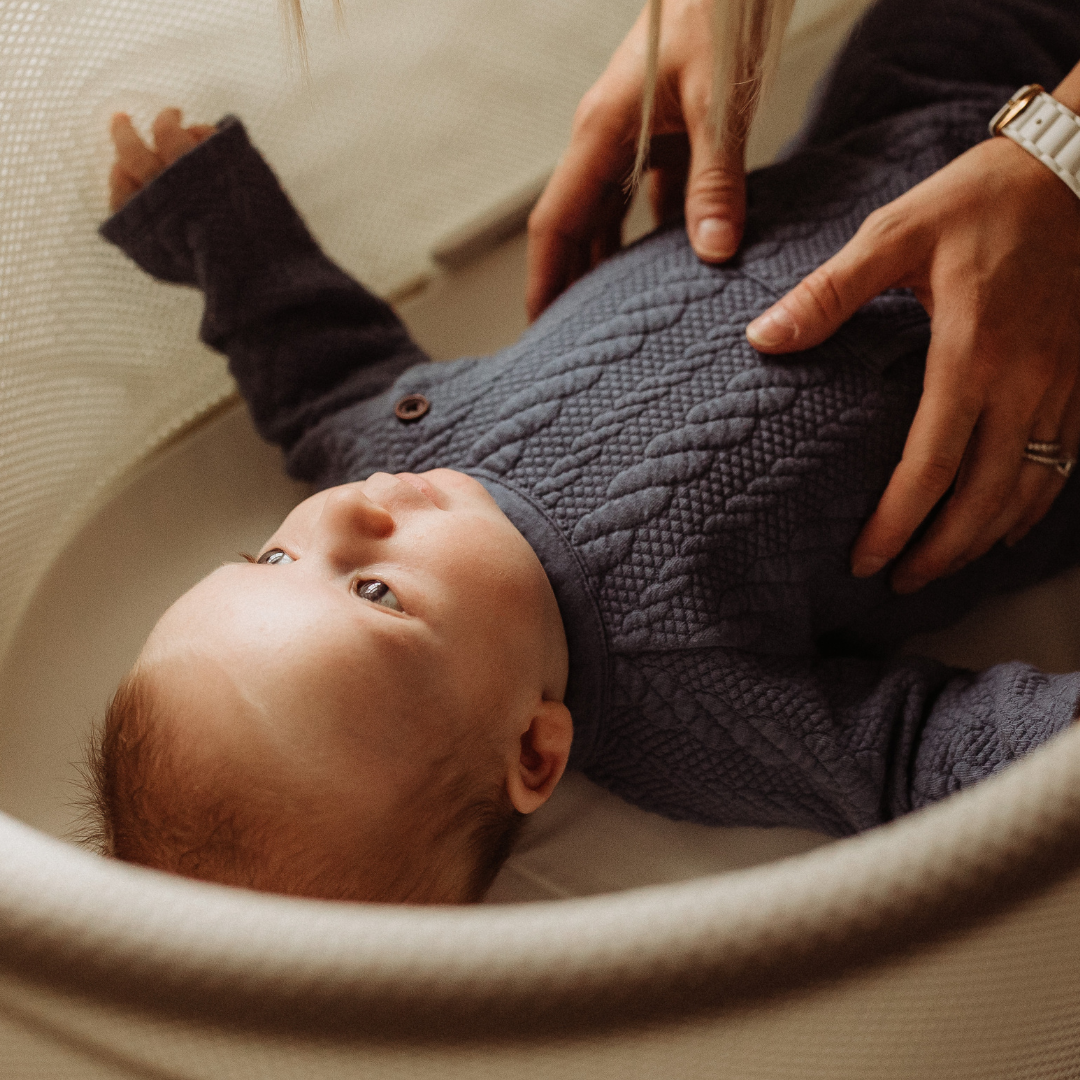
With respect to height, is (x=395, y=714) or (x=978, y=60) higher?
(x=978, y=60)

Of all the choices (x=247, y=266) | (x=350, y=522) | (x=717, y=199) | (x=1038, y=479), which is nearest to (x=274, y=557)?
(x=350, y=522)

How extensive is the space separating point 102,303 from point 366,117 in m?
0.32

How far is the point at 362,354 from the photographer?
838mm

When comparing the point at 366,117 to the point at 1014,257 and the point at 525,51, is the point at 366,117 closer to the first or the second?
the point at 525,51

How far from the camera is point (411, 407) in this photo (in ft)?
2.46

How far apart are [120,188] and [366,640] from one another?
20.1 inches

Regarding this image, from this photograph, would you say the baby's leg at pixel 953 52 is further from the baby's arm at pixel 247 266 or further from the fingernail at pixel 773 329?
the baby's arm at pixel 247 266

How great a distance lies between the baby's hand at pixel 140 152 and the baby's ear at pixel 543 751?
0.55m

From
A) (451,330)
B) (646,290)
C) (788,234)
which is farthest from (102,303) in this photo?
(788,234)

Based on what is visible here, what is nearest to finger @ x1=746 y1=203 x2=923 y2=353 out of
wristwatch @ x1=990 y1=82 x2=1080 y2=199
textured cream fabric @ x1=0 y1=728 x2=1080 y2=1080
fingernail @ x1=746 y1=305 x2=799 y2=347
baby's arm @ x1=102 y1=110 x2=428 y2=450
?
fingernail @ x1=746 y1=305 x2=799 y2=347

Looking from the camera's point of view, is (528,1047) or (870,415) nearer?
(528,1047)

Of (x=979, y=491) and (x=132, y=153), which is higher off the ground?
(x=132, y=153)

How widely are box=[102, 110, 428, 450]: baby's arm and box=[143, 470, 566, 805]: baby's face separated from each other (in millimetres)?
205

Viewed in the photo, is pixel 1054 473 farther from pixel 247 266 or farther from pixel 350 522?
pixel 247 266
